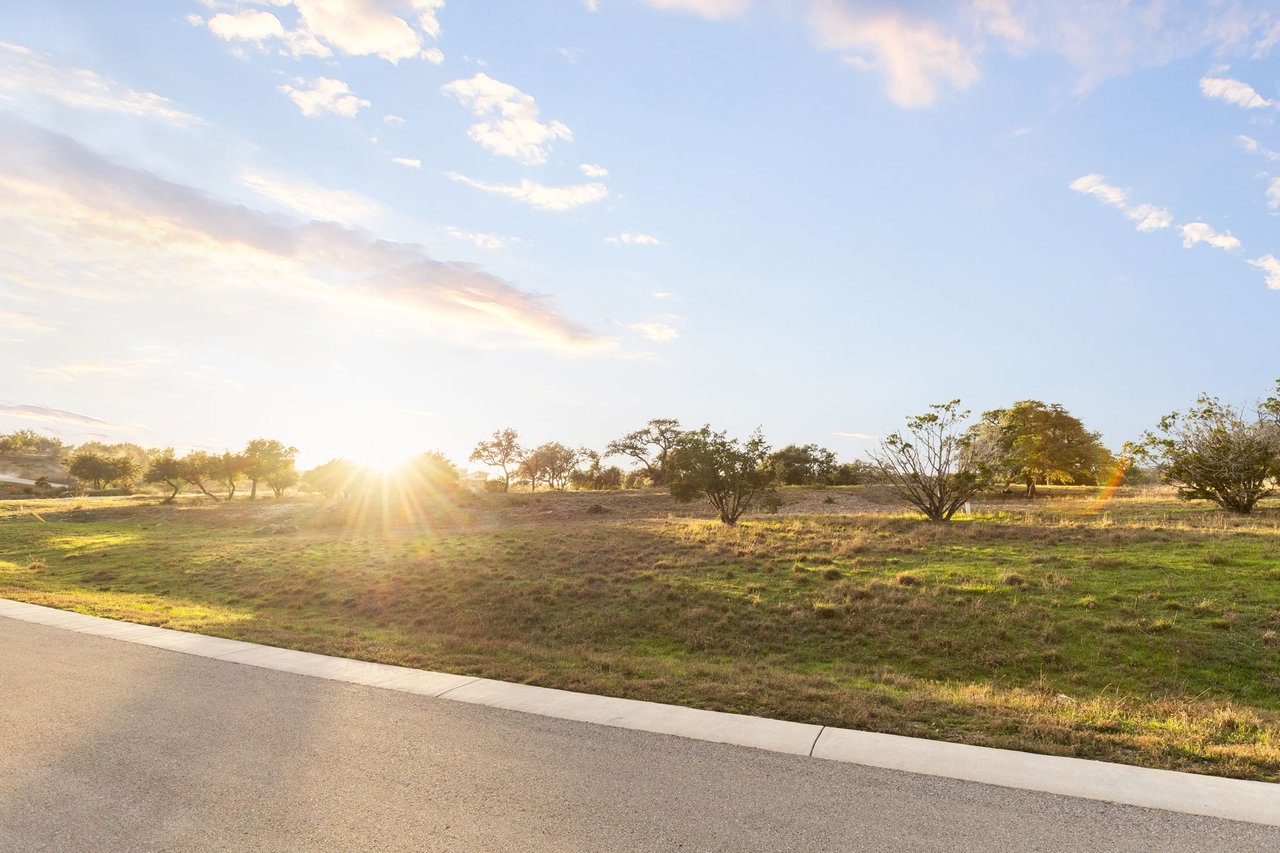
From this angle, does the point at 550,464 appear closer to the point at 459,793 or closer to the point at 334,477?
the point at 334,477

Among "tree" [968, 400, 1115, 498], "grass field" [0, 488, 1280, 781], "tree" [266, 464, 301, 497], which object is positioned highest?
"tree" [968, 400, 1115, 498]

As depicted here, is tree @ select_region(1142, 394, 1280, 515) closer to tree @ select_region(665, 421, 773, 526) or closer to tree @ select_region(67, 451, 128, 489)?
tree @ select_region(665, 421, 773, 526)

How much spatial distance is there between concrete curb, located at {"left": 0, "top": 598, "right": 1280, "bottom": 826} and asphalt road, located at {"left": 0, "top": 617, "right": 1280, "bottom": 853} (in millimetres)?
239

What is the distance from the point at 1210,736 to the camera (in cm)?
678

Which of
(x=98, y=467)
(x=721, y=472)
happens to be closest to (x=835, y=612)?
(x=721, y=472)

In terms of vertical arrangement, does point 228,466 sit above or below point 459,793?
above

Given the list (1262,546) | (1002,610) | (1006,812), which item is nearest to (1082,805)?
(1006,812)

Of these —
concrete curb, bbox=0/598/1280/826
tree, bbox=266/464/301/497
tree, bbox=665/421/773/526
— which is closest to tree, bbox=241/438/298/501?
tree, bbox=266/464/301/497

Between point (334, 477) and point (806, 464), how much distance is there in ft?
156

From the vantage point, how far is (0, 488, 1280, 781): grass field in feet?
26.3

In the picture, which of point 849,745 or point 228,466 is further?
point 228,466

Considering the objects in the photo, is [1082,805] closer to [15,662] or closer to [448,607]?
[15,662]

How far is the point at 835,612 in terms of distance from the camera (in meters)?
15.4

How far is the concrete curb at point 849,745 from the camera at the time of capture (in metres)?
5.30
